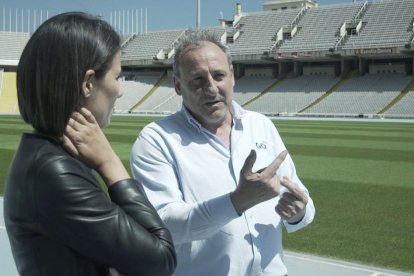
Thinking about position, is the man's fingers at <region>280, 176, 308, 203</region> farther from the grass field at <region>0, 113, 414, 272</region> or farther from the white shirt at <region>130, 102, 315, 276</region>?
the grass field at <region>0, 113, 414, 272</region>

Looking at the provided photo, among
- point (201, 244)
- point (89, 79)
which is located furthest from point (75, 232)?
point (201, 244)

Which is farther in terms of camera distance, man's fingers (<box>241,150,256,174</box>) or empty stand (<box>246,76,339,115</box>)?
empty stand (<box>246,76,339,115</box>)

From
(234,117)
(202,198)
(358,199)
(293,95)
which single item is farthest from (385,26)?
(202,198)

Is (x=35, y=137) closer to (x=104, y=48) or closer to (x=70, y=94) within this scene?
→ (x=70, y=94)

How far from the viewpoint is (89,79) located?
5.30ft

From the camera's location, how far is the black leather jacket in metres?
1.41

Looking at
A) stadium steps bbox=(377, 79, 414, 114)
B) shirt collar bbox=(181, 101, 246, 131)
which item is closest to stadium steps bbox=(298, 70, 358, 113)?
stadium steps bbox=(377, 79, 414, 114)

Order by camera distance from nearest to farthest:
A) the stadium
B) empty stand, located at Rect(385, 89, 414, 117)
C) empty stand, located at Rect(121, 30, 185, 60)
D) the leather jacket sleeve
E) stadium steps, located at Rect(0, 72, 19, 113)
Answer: the leather jacket sleeve < the stadium < empty stand, located at Rect(385, 89, 414, 117) < stadium steps, located at Rect(0, 72, 19, 113) < empty stand, located at Rect(121, 30, 185, 60)

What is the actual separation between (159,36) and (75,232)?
62.7 m

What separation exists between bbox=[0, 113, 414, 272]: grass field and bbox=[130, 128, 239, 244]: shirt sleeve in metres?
3.54

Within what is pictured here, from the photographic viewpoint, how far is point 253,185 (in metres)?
2.23

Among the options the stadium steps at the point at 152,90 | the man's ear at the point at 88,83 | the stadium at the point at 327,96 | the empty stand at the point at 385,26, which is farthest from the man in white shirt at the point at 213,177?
the stadium steps at the point at 152,90

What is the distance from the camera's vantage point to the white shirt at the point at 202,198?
8.07 ft

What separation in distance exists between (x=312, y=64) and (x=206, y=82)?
50120 millimetres
